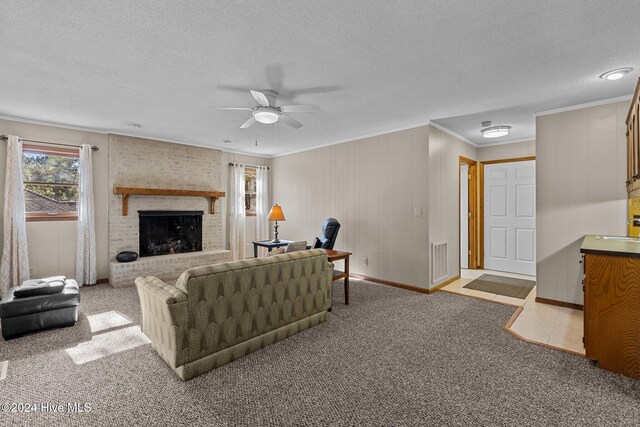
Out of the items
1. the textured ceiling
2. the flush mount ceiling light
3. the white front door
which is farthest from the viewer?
the white front door

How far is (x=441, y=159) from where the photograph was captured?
186 inches

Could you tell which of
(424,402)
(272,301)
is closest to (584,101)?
(424,402)

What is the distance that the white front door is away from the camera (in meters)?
5.38

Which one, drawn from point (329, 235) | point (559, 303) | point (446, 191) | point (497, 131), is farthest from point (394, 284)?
point (497, 131)

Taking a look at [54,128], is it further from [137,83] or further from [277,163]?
[277,163]

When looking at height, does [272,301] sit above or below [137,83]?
below

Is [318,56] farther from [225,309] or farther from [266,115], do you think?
[225,309]

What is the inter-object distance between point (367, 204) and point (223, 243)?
3.35m

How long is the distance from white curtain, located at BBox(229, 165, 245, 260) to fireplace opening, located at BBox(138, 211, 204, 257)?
670 mm

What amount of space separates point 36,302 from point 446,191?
545 cm

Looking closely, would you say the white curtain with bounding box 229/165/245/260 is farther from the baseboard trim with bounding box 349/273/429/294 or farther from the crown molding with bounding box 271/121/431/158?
the baseboard trim with bounding box 349/273/429/294

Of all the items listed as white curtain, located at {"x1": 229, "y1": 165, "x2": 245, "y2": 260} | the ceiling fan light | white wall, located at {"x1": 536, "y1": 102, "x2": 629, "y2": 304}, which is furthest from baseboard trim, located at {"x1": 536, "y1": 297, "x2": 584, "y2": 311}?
white curtain, located at {"x1": 229, "y1": 165, "x2": 245, "y2": 260}

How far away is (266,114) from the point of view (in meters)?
3.18

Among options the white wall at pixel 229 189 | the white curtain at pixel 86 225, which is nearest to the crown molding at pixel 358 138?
the white wall at pixel 229 189
